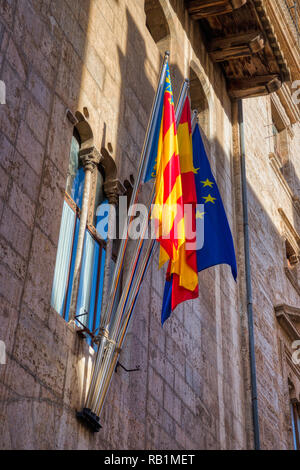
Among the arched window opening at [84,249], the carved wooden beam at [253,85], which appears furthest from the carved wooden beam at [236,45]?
the arched window opening at [84,249]

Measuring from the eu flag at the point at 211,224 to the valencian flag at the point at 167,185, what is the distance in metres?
0.81

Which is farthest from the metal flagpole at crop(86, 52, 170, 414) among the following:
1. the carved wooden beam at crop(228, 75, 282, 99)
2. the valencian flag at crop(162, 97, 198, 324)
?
the carved wooden beam at crop(228, 75, 282, 99)

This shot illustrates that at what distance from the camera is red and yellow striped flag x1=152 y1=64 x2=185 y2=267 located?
7422mm

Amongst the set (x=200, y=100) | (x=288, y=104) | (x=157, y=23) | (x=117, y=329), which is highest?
(x=288, y=104)

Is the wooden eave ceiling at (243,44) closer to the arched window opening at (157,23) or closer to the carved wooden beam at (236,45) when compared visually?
the carved wooden beam at (236,45)

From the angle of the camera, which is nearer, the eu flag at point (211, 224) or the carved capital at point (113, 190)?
the eu flag at point (211, 224)

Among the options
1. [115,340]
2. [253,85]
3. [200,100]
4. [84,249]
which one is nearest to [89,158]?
[84,249]

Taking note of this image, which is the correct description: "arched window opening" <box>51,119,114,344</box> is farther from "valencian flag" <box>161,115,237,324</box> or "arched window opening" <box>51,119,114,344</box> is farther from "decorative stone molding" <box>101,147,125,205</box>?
"valencian flag" <box>161,115,237,324</box>

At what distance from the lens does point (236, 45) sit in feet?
46.2

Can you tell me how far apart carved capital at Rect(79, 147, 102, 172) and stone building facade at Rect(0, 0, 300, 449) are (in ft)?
0.33

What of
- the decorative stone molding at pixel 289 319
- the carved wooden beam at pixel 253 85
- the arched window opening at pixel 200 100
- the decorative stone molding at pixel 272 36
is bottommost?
the decorative stone molding at pixel 289 319

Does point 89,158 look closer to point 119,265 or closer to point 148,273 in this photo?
point 119,265

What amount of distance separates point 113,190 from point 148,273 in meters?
1.09

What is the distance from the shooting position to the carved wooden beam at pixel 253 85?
14781mm
